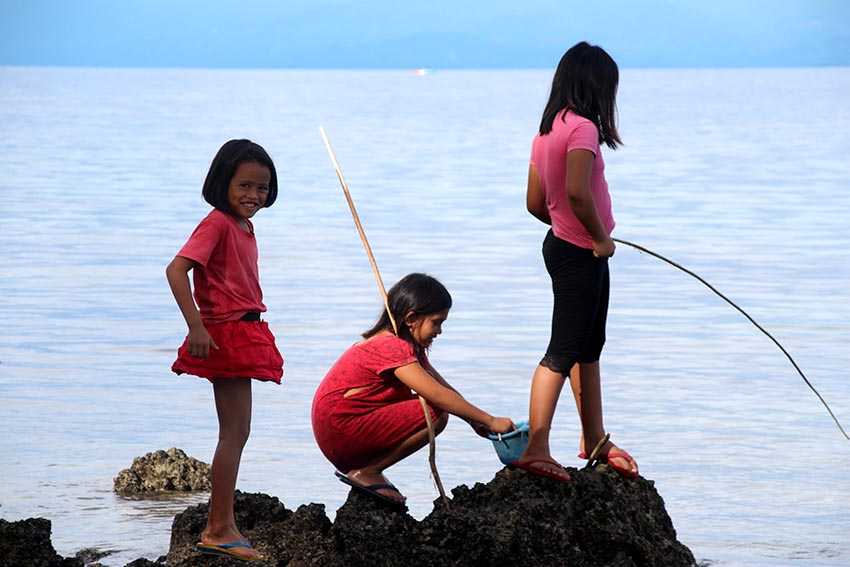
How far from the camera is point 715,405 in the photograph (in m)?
8.77

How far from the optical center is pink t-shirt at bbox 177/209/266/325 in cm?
483

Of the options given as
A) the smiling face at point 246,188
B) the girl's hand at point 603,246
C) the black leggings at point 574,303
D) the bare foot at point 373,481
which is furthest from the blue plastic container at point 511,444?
the smiling face at point 246,188

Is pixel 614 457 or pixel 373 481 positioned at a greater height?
pixel 614 457

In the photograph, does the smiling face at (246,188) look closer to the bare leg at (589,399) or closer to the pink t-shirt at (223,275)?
the pink t-shirt at (223,275)

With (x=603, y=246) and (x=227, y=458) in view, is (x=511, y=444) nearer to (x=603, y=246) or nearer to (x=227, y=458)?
(x=603, y=246)

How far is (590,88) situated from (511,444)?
128cm

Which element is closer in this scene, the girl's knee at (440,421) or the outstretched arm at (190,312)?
the outstretched arm at (190,312)

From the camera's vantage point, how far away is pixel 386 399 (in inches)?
199

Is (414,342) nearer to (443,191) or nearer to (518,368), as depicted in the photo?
(518,368)

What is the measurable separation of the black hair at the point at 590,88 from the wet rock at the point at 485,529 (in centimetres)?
120

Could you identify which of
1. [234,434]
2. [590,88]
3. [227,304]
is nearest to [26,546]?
[234,434]

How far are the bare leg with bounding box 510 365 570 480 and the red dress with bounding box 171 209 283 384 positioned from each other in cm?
87

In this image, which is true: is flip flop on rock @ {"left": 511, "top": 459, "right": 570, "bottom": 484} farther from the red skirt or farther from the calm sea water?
the calm sea water

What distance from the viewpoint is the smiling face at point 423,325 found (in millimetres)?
5031
